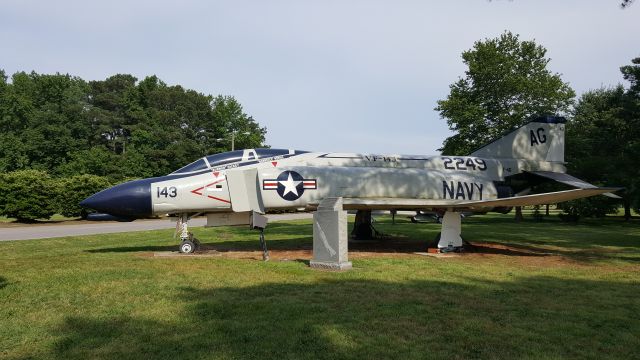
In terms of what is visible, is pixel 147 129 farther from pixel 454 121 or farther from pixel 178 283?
pixel 178 283

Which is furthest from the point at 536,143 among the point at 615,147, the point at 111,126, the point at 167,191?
the point at 111,126

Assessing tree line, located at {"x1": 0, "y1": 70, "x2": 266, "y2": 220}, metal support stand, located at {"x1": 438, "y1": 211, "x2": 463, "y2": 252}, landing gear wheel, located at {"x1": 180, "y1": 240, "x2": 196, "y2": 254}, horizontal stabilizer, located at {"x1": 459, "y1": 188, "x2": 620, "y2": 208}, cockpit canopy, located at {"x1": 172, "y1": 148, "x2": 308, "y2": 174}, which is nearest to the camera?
horizontal stabilizer, located at {"x1": 459, "y1": 188, "x2": 620, "y2": 208}

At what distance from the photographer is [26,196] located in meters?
28.7

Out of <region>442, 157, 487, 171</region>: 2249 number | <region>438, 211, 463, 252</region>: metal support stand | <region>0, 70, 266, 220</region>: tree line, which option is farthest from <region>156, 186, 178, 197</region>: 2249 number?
<region>0, 70, 266, 220</region>: tree line

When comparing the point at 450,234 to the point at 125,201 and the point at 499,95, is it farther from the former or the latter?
the point at 499,95

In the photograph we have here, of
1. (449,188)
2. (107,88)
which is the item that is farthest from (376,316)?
(107,88)

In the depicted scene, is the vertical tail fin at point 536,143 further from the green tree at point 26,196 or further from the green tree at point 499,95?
the green tree at point 26,196

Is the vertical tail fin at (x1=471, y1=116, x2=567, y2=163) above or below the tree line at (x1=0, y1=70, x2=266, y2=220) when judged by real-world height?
below

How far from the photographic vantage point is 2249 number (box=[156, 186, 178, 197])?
1175 centimetres

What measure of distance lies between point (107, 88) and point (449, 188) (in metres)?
77.8

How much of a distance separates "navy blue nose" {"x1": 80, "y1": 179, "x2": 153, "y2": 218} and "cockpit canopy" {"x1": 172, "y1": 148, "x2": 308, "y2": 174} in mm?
1123

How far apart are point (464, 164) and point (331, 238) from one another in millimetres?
7021

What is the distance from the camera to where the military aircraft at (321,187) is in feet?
38.6

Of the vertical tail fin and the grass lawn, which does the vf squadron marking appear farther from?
the grass lawn
